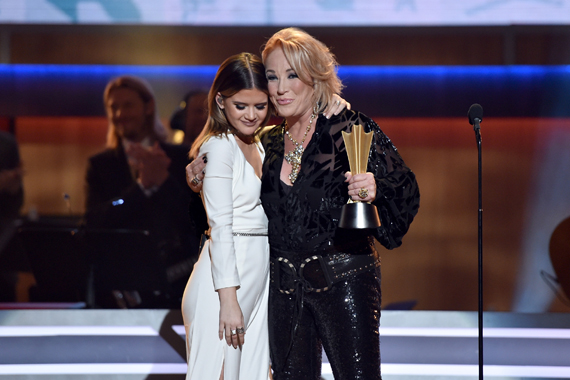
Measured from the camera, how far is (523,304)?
12.2 ft

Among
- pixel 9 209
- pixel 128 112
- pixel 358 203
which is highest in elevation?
pixel 128 112

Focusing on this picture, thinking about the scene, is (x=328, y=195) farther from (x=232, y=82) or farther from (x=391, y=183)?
(x=232, y=82)

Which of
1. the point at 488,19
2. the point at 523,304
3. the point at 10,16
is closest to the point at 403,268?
the point at 523,304

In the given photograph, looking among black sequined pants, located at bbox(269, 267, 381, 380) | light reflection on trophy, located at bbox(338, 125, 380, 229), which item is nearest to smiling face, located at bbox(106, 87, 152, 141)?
black sequined pants, located at bbox(269, 267, 381, 380)

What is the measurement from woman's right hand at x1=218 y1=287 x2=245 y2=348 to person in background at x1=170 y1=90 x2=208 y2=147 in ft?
7.05

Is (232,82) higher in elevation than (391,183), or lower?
higher

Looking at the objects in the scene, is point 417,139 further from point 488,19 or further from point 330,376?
point 330,376

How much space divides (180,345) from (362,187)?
5.45 feet

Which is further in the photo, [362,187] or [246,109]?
[246,109]

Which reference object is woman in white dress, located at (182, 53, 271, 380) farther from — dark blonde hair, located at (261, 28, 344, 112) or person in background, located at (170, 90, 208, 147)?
person in background, located at (170, 90, 208, 147)

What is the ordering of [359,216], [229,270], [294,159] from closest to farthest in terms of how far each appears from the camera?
1. [359,216]
2. [229,270]
3. [294,159]

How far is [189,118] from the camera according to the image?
3.71 metres

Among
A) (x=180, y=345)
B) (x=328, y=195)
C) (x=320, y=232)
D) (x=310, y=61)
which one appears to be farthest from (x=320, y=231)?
(x=180, y=345)

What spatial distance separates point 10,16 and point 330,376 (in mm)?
2893
